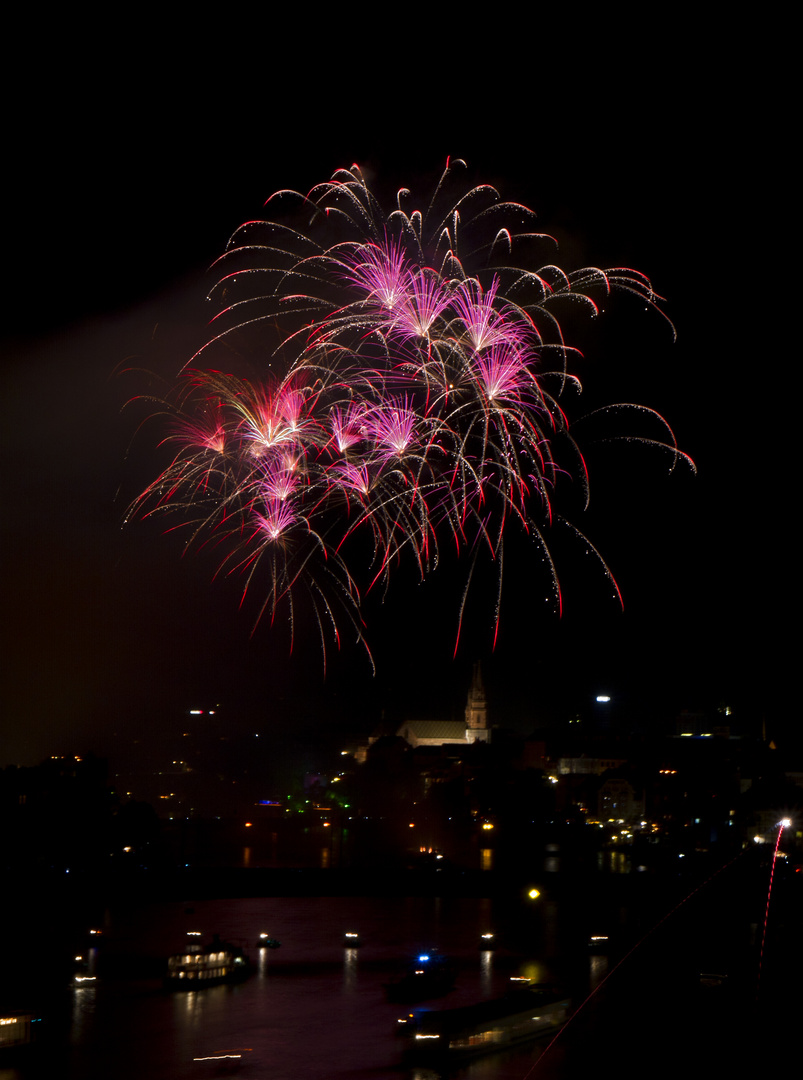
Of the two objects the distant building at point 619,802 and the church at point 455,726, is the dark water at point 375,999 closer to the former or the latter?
the distant building at point 619,802

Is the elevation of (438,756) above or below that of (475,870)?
above

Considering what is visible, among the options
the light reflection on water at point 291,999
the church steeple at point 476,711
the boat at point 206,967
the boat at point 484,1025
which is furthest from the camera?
the church steeple at point 476,711

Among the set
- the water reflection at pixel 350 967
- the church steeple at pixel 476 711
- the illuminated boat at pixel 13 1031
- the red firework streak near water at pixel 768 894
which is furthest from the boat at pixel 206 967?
the church steeple at pixel 476 711

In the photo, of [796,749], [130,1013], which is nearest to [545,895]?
[130,1013]

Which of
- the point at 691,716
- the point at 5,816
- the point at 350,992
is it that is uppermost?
the point at 691,716

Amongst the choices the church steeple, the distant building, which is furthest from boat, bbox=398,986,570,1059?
the church steeple

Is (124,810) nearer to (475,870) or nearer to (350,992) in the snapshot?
(475,870)

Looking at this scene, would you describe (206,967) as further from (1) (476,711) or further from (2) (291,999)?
(1) (476,711)
